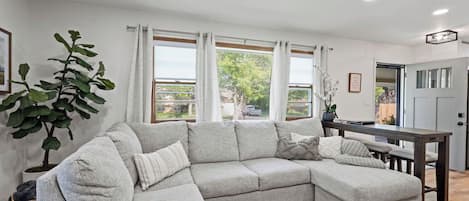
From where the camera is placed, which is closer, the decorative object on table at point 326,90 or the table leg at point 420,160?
the table leg at point 420,160

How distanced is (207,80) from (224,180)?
1552 millimetres

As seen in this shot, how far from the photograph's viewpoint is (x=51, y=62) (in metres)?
2.89

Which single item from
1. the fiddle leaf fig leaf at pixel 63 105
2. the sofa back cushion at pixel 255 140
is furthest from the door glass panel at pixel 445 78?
the fiddle leaf fig leaf at pixel 63 105

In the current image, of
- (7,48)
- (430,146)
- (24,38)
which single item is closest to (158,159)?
(7,48)

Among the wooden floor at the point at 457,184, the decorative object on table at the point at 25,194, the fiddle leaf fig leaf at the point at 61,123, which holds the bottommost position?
the wooden floor at the point at 457,184

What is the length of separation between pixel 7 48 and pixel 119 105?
1.19 m

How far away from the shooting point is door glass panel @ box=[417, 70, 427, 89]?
470 cm

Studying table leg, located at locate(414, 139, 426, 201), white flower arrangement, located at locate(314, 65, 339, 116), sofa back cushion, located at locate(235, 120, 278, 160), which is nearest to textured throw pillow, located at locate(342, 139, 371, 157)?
table leg, located at locate(414, 139, 426, 201)

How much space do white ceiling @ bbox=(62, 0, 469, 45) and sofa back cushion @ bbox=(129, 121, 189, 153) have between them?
143 cm

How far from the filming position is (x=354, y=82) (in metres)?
4.48

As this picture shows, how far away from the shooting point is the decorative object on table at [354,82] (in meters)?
4.45

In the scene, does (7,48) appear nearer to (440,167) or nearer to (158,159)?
(158,159)

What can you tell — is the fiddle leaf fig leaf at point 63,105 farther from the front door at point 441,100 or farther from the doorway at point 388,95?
the front door at point 441,100

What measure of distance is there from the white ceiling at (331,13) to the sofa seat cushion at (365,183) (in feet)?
6.06
